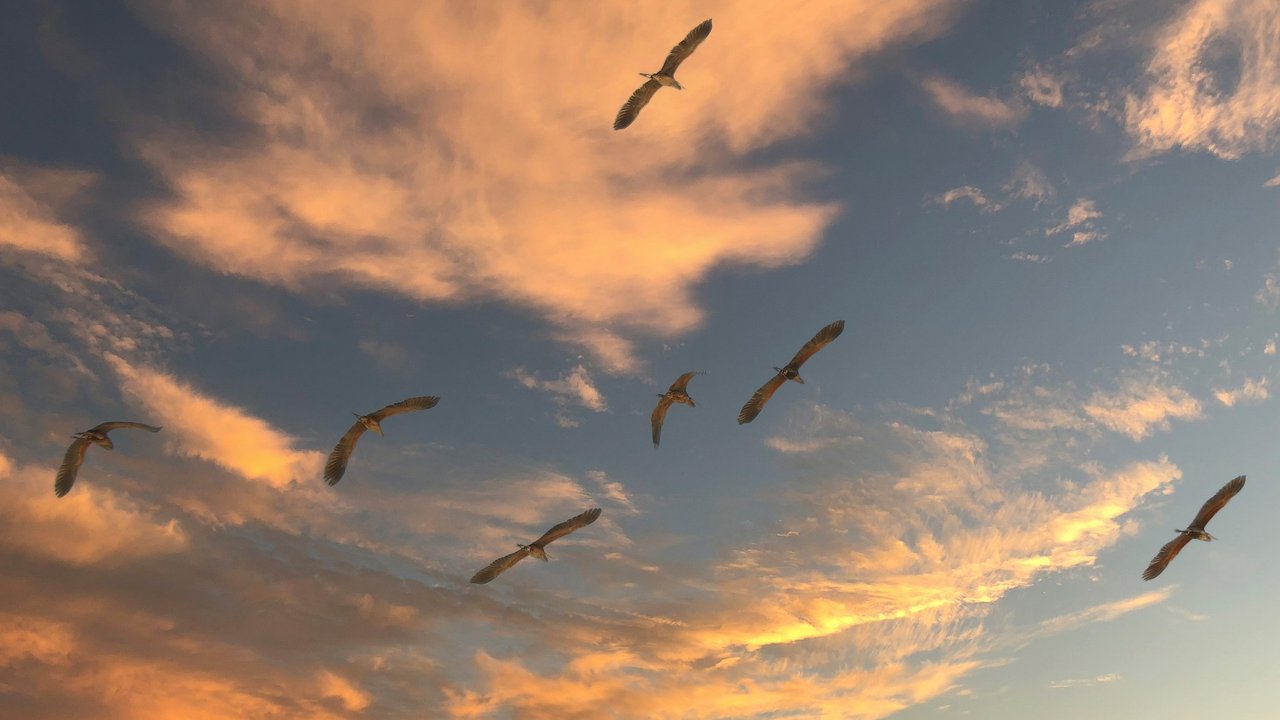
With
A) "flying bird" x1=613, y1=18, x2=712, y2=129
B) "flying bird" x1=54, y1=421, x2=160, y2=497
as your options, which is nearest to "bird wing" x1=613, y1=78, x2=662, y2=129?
"flying bird" x1=613, y1=18, x2=712, y2=129

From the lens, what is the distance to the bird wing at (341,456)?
2275 inches

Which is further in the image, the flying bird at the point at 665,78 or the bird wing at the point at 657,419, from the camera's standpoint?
the bird wing at the point at 657,419

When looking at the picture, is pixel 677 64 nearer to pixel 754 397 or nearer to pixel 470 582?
pixel 754 397

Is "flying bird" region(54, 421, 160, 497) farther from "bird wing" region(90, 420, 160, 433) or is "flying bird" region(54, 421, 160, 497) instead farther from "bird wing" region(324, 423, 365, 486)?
"bird wing" region(324, 423, 365, 486)

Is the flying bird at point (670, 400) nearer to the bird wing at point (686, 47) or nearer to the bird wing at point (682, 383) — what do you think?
the bird wing at point (682, 383)

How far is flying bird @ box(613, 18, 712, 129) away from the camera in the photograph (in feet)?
177

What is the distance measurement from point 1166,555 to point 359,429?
179 feet

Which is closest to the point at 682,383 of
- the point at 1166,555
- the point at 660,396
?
the point at 660,396

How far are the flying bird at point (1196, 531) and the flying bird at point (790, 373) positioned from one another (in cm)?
2567

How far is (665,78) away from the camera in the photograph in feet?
180

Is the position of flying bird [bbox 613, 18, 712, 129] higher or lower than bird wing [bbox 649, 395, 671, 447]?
higher

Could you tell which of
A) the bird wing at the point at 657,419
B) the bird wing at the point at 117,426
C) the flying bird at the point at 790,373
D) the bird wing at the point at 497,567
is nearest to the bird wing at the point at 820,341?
the flying bird at the point at 790,373

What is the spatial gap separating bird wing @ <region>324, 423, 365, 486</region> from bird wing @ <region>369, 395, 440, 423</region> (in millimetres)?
1958

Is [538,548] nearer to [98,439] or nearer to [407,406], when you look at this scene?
[407,406]
